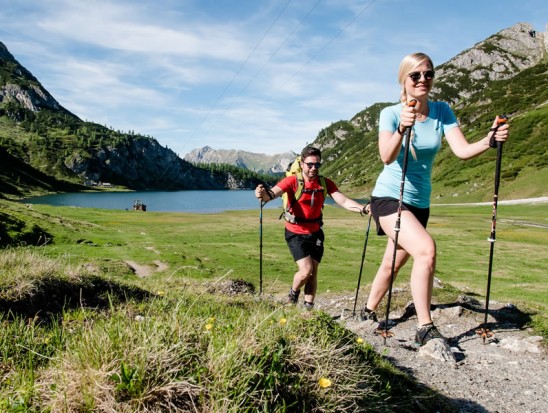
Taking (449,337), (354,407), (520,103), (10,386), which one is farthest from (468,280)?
(520,103)

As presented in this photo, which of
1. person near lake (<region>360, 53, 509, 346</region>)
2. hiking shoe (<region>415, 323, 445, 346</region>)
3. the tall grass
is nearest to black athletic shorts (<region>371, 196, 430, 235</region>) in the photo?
person near lake (<region>360, 53, 509, 346</region>)

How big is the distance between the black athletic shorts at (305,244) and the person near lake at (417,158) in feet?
7.45

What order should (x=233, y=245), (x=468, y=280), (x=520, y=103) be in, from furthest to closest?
(x=520, y=103), (x=233, y=245), (x=468, y=280)

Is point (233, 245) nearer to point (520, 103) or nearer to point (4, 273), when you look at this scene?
point (4, 273)

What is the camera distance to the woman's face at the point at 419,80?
18.7ft

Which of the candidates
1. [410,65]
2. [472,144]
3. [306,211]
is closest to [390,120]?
[410,65]

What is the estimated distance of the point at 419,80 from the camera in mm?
5754

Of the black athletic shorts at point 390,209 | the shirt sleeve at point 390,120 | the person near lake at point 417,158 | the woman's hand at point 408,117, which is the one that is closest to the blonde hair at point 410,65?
the person near lake at point 417,158

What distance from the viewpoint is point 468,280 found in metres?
19.3

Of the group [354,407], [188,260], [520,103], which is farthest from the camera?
[520,103]

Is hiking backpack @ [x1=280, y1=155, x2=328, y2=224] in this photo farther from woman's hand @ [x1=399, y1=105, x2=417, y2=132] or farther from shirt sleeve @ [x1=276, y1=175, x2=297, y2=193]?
woman's hand @ [x1=399, y1=105, x2=417, y2=132]

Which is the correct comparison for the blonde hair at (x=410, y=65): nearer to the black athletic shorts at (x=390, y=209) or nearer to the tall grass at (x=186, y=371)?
the black athletic shorts at (x=390, y=209)

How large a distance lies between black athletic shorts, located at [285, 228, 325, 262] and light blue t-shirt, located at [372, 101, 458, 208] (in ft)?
8.25

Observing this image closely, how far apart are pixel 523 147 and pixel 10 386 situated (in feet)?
499
